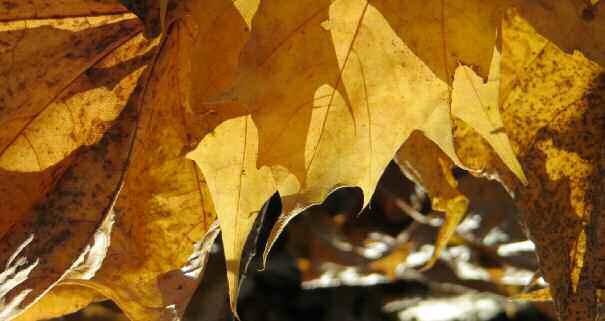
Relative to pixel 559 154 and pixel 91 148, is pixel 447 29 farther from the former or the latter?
pixel 91 148

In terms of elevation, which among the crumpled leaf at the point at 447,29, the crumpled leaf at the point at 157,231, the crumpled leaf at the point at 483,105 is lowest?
the crumpled leaf at the point at 157,231

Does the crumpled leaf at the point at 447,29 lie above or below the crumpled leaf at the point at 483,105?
above

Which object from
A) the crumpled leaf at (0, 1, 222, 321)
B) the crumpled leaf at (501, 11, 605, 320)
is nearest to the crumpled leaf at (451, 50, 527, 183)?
the crumpled leaf at (501, 11, 605, 320)

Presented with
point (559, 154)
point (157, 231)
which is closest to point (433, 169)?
point (559, 154)

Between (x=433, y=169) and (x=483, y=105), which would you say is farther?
(x=433, y=169)

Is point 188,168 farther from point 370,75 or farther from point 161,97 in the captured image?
point 370,75

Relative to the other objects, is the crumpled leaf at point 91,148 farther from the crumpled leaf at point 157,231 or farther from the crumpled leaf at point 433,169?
the crumpled leaf at point 433,169

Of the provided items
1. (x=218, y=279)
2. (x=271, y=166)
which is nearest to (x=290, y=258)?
(x=218, y=279)

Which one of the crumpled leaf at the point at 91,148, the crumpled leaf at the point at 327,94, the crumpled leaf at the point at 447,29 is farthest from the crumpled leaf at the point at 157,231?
the crumpled leaf at the point at 447,29
